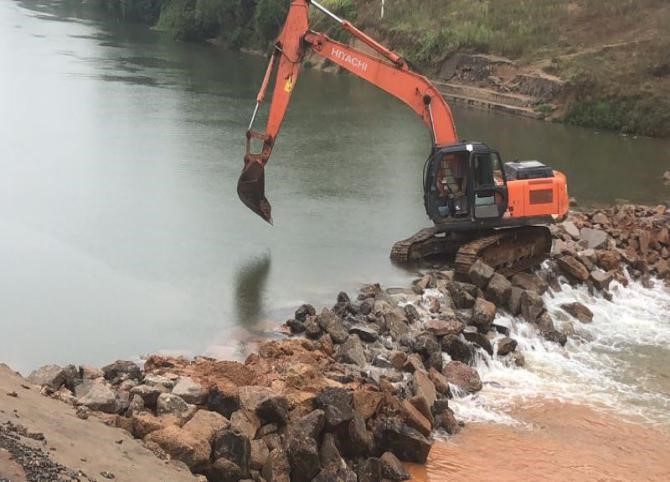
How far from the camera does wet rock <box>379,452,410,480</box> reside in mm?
8539

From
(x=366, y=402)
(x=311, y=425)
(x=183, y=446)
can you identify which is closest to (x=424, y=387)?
(x=366, y=402)

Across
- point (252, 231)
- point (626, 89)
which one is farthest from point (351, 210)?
point (626, 89)

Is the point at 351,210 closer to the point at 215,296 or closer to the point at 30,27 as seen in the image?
the point at 215,296

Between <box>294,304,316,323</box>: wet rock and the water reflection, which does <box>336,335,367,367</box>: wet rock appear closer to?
<box>294,304,316,323</box>: wet rock

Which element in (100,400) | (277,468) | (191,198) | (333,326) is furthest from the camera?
(191,198)

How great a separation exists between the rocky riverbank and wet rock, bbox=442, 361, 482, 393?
0.02 m

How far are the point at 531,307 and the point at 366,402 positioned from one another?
5246 millimetres

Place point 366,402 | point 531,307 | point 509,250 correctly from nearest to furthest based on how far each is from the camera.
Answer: point 366,402, point 531,307, point 509,250

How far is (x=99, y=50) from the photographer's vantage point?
49.0 metres

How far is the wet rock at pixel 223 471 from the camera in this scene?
7500 mm

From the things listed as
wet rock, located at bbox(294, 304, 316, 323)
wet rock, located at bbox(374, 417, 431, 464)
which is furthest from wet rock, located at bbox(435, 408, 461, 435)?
wet rock, located at bbox(294, 304, 316, 323)

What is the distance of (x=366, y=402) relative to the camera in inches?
360

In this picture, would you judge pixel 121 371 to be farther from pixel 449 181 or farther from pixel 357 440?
pixel 449 181

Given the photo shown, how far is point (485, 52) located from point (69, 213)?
27.9 m
